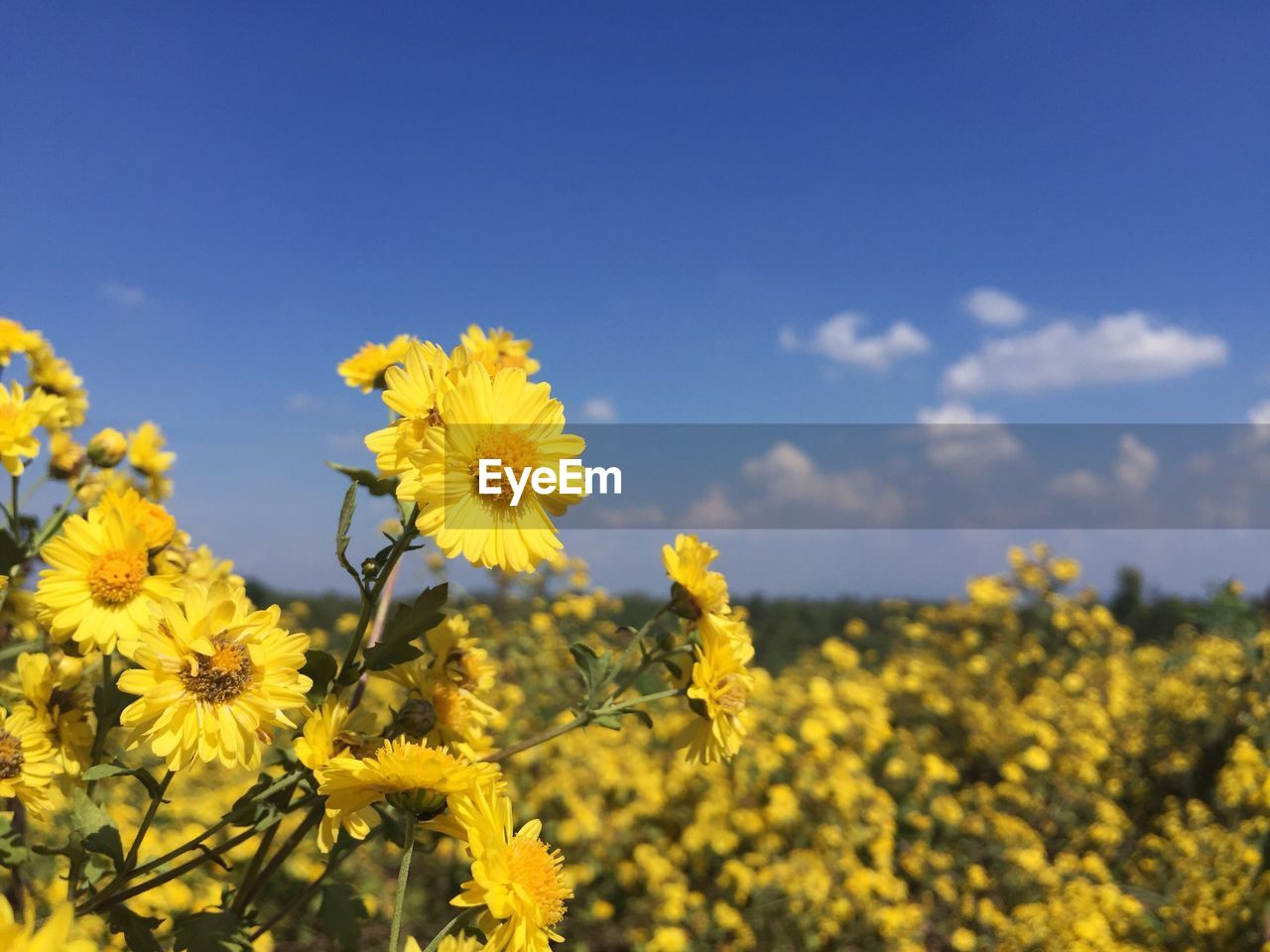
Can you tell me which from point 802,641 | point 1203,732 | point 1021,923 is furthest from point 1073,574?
point 802,641

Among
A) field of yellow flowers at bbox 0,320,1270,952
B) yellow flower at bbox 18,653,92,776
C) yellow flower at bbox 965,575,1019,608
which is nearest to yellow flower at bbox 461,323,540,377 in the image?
field of yellow flowers at bbox 0,320,1270,952

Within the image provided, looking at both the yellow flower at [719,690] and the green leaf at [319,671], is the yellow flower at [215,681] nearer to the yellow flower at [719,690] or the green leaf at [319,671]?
the green leaf at [319,671]

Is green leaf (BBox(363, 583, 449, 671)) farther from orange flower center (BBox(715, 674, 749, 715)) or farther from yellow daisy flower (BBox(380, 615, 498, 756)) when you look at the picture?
orange flower center (BBox(715, 674, 749, 715))

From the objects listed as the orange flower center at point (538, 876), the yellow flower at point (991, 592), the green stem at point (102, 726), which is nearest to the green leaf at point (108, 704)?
the green stem at point (102, 726)

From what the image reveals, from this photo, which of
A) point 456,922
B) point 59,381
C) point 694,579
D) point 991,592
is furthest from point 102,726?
point 991,592

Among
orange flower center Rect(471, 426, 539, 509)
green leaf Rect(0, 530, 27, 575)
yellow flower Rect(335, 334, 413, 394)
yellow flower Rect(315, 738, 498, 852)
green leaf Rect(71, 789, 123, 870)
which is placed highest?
yellow flower Rect(335, 334, 413, 394)
